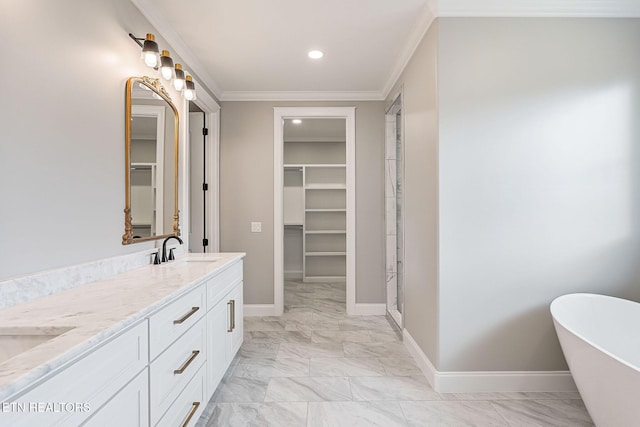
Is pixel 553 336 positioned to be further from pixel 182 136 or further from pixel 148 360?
pixel 182 136

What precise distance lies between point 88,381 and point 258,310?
10.3 feet

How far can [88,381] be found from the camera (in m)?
0.94

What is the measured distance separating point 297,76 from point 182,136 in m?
1.36

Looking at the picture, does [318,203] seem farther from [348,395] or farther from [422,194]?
[348,395]

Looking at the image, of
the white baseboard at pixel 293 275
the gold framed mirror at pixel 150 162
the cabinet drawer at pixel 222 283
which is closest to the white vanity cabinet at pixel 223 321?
the cabinet drawer at pixel 222 283

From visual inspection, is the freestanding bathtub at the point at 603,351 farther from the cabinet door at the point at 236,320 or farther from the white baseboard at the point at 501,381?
the cabinet door at the point at 236,320

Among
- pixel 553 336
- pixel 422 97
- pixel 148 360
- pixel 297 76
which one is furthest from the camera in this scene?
pixel 297 76

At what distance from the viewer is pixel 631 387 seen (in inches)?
55.7

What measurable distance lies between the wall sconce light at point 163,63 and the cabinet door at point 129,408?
1.77 m

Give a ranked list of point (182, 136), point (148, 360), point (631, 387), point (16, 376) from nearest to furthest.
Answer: point (16, 376), point (148, 360), point (631, 387), point (182, 136)

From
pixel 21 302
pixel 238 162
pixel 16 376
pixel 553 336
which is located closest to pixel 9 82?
pixel 21 302

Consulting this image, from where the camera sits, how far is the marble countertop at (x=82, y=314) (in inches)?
29.5

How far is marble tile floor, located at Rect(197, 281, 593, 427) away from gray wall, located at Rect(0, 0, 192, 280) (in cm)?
126

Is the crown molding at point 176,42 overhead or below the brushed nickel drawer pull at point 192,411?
overhead
